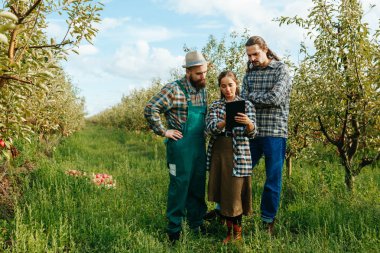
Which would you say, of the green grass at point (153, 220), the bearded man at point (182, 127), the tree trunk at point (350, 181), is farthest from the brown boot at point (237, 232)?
the tree trunk at point (350, 181)

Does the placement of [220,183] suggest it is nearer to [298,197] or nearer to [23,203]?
[298,197]

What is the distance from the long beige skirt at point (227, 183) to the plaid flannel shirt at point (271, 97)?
62cm

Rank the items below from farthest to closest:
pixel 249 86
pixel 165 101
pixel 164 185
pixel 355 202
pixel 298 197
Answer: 1. pixel 164 185
2. pixel 298 197
3. pixel 355 202
4. pixel 249 86
5. pixel 165 101

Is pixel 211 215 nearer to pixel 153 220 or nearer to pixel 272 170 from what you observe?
pixel 153 220

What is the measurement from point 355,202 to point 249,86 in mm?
2409

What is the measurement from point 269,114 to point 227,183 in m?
1.05

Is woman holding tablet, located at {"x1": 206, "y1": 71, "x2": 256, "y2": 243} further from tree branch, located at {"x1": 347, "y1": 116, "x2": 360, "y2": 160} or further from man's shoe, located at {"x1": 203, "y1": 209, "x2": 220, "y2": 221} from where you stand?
tree branch, located at {"x1": 347, "y1": 116, "x2": 360, "y2": 160}

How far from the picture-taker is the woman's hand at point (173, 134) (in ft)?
14.4

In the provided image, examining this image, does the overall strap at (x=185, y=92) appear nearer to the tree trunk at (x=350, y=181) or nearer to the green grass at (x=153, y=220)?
the green grass at (x=153, y=220)

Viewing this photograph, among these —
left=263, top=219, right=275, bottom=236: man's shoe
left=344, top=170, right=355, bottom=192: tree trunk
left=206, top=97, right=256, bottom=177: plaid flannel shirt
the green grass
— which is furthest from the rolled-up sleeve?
left=344, top=170, right=355, bottom=192: tree trunk

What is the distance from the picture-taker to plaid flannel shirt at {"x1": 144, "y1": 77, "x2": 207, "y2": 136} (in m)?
4.51

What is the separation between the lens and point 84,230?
4645mm

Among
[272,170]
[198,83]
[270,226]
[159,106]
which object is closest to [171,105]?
[159,106]

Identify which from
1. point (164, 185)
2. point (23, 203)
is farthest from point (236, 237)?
point (23, 203)
